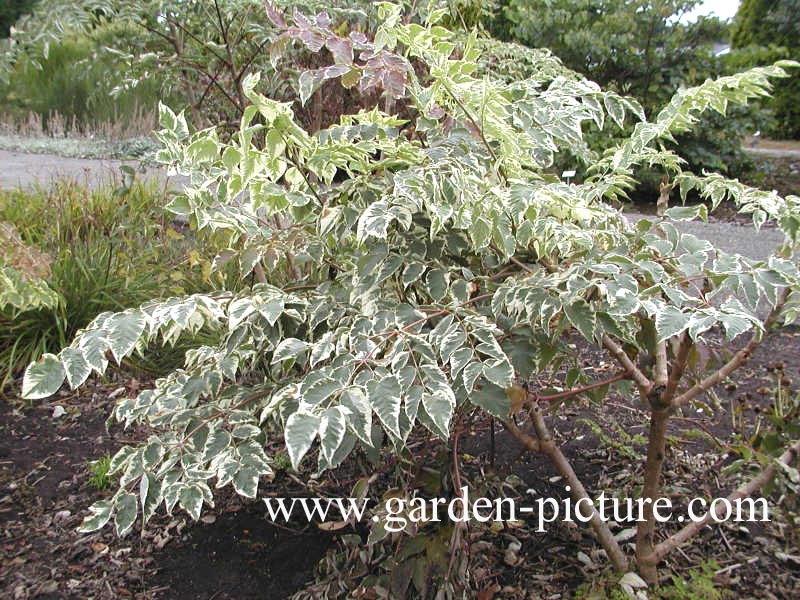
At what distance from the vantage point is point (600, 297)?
4.74 feet

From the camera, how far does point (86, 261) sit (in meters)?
3.60

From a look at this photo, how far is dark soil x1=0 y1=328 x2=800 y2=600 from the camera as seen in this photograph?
191cm

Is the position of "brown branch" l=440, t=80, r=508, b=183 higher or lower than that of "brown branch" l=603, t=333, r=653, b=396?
higher

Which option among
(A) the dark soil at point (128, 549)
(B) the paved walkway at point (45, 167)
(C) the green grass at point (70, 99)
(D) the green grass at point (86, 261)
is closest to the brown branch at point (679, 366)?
(A) the dark soil at point (128, 549)

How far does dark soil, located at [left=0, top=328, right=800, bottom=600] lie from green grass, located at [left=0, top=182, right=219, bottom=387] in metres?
0.62

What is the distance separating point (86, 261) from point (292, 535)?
2102mm

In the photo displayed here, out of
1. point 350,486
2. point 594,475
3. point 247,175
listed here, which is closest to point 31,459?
point 350,486

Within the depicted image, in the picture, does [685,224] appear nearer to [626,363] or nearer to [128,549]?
[626,363]

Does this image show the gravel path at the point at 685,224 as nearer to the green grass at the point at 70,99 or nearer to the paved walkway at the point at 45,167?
the paved walkway at the point at 45,167

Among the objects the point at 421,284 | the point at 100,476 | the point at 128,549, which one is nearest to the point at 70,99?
the point at 100,476

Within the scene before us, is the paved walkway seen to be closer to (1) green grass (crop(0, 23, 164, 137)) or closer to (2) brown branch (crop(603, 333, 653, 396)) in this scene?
(1) green grass (crop(0, 23, 164, 137))

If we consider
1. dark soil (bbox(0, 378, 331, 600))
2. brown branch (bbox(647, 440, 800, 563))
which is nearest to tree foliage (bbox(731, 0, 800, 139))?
brown branch (bbox(647, 440, 800, 563))

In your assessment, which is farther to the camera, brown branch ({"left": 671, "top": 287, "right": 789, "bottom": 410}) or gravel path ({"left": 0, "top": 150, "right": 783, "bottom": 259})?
gravel path ({"left": 0, "top": 150, "right": 783, "bottom": 259})

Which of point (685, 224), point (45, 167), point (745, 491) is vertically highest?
point (745, 491)
